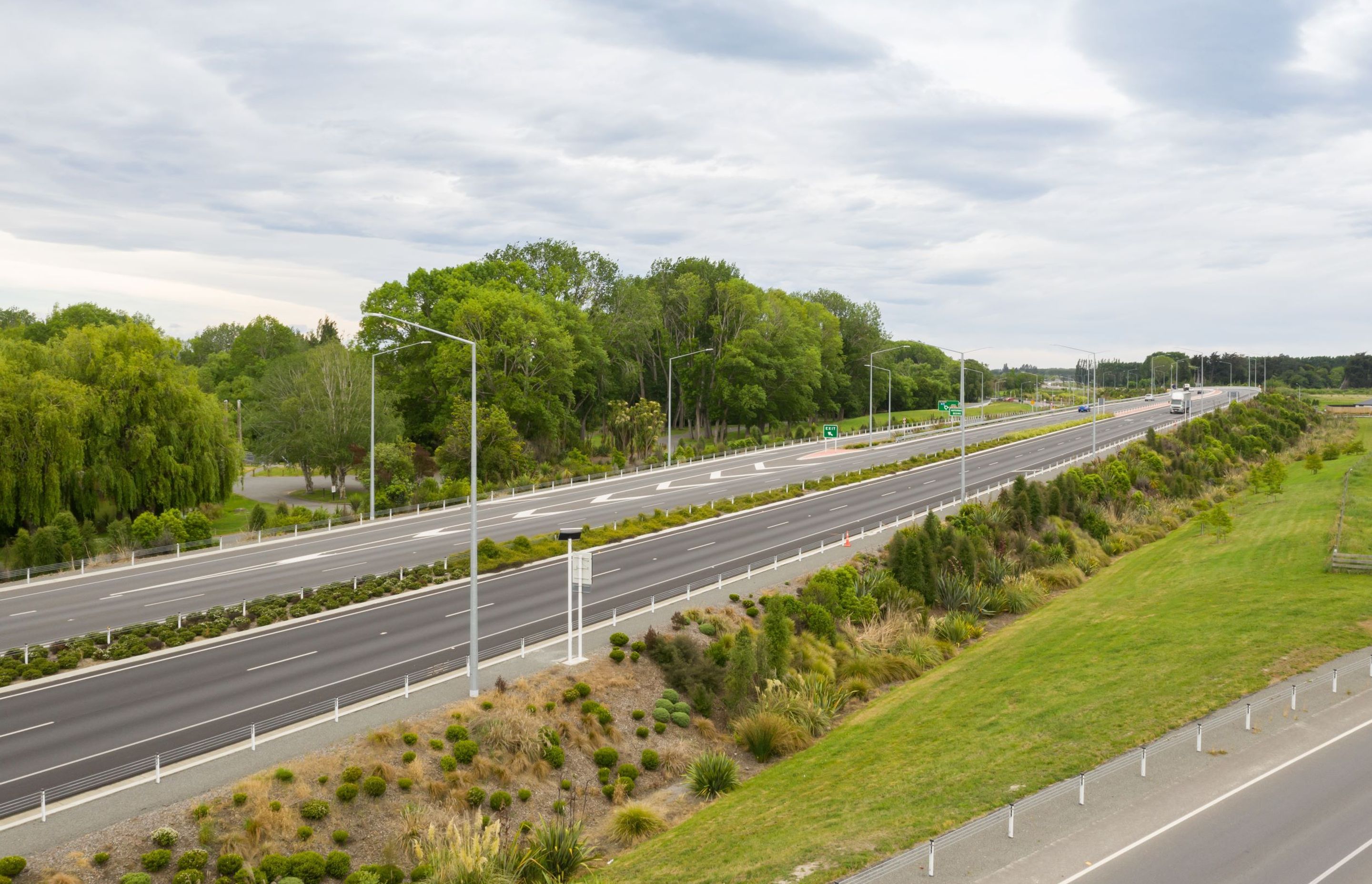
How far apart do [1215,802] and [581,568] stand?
1621 centimetres

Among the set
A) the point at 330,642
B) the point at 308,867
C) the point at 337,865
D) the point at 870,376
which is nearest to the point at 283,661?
the point at 330,642

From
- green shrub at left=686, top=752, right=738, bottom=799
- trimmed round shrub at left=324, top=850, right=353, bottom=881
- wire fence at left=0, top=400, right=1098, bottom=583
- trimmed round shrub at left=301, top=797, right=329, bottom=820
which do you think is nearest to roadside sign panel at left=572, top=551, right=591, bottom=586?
green shrub at left=686, top=752, right=738, bottom=799

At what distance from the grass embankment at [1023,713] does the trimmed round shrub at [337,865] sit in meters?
4.88

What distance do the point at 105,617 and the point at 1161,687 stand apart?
3293 centimetres

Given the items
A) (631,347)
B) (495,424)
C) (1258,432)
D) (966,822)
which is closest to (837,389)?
(631,347)

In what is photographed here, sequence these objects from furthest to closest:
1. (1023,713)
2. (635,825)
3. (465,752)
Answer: (1023,713) → (465,752) → (635,825)

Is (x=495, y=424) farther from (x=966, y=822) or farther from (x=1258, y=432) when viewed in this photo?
(x=1258, y=432)

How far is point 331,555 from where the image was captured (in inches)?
1617

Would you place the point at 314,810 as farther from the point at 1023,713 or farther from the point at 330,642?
the point at 1023,713

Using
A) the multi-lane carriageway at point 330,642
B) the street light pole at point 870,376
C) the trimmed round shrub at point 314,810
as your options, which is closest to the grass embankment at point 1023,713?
the trimmed round shrub at point 314,810

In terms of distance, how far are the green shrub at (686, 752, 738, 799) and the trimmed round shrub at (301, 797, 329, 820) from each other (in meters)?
8.46

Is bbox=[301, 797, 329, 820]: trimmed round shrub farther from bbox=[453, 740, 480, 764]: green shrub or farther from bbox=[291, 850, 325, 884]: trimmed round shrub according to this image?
bbox=[453, 740, 480, 764]: green shrub

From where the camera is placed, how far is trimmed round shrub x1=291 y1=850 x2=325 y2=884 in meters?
15.7

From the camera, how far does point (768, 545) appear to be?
41938mm
